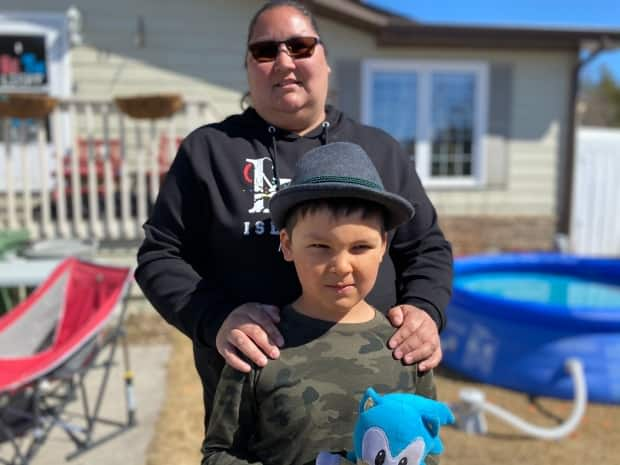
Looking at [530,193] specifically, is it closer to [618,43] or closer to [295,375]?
[618,43]

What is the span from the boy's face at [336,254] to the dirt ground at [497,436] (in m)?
2.51

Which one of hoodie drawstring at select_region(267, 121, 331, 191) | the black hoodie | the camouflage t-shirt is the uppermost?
hoodie drawstring at select_region(267, 121, 331, 191)

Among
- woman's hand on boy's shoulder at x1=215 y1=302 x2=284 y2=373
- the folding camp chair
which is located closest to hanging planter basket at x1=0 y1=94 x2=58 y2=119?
the folding camp chair

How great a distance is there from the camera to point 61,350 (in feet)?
10.8

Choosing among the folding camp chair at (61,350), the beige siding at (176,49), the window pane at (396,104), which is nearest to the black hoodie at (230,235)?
the folding camp chair at (61,350)

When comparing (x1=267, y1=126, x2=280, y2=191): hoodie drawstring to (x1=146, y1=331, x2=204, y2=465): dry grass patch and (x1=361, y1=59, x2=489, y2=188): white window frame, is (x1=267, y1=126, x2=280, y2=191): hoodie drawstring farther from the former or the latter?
(x1=361, y1=59, x2=489, y2=188): white window frame

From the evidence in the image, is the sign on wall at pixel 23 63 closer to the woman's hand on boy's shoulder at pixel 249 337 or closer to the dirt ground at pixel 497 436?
the dirt ground at pixel 497 436

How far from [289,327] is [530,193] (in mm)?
8337

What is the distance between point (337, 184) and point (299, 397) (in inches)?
19.3

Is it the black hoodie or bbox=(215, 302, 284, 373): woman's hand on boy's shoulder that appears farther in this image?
the black hoodie

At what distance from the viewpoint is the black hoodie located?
147 cm

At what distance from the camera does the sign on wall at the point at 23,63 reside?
23.4 feet

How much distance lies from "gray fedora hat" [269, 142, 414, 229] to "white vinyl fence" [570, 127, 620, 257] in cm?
924

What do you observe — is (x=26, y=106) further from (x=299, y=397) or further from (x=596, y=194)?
(x=596, y=194)
